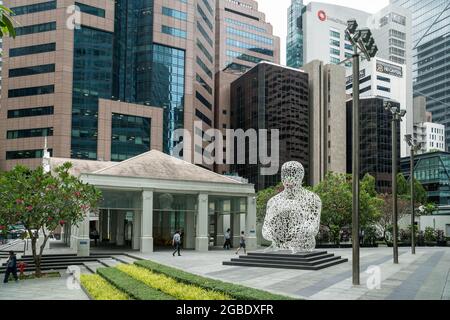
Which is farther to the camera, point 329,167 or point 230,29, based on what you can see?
point 230,29

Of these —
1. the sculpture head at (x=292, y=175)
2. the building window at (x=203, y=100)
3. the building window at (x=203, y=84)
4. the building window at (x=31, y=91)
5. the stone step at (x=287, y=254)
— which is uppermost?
the building window at (x=203, y=84)

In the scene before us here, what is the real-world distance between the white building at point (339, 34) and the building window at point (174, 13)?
72934 millimetres

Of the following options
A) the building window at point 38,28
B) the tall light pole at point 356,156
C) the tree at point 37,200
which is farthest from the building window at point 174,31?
the tall light pole at point 356,156

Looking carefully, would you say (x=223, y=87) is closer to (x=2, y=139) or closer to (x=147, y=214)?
(x=2, y=139)

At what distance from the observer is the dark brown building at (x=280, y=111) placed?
9200cm

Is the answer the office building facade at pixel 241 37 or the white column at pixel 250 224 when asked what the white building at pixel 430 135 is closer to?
the office building facade at pixel 241 37

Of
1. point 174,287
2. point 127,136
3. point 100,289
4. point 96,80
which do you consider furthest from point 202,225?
point 96,80

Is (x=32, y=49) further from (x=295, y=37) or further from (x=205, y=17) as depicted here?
(x=295, y=37)

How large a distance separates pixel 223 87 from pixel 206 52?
17243 mm

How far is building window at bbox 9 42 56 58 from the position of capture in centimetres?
7444

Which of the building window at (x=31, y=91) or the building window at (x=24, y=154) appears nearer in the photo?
the building window at (x=24, y=154)

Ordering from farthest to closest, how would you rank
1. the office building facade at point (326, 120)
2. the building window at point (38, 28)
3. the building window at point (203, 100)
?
the office building facade at point (326, 120) < the building window at point (203, 100) < the building window at point (38, 28)

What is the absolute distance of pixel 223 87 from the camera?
109438 millimetres

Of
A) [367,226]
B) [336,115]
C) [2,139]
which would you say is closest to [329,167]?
[336,115]
